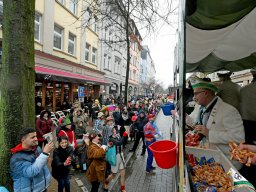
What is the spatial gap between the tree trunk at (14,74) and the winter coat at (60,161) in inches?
48.0

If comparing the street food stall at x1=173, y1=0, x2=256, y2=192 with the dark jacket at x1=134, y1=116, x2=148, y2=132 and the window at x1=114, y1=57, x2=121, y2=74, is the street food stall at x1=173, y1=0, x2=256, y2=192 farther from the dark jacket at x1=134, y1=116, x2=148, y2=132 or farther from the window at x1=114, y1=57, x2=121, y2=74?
the window at x1=114, y1=57, x2=121, y2=74

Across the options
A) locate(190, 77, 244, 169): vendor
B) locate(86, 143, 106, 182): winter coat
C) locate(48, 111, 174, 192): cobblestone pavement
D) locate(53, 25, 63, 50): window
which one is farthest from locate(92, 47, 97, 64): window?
locate(190, 77, 244, 169): vendor

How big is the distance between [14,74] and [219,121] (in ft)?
8.93

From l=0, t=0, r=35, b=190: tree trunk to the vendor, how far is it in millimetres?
2343

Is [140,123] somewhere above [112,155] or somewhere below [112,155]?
above

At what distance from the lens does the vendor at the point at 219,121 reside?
9.09 ft

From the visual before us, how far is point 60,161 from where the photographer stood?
464cm

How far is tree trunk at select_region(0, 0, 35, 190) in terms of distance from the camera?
10.8 ft

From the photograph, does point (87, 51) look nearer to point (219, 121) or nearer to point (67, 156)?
point (67, 156)

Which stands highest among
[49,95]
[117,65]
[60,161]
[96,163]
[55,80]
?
[117,65]

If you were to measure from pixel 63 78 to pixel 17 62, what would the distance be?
37.3 ft

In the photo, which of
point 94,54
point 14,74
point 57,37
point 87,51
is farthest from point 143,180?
point 94,54

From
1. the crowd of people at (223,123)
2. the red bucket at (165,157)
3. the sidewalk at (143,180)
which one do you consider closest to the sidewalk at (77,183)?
the sidewalk at (143,180)

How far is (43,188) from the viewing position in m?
3.45
